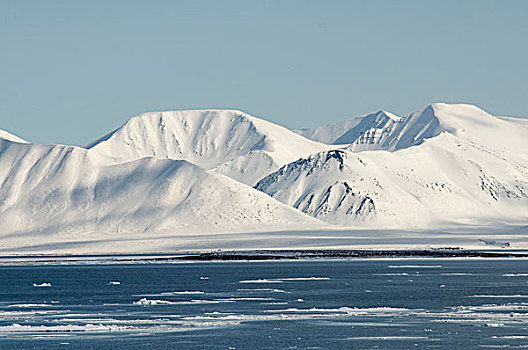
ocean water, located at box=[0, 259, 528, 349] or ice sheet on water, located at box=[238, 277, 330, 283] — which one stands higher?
ocean water, located at box=[0, 259, 528, 349]

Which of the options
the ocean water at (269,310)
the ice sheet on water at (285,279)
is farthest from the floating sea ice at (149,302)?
the ice sheet on water at (285,279)

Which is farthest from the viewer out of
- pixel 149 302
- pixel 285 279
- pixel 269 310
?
pixel 285 279

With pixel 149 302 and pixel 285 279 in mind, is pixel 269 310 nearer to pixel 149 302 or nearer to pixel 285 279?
pixel 149 302

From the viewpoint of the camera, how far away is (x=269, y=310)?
88.0 m

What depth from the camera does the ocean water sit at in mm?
69875

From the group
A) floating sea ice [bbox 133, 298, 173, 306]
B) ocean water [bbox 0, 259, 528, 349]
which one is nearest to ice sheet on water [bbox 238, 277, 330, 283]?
ocean water [bbox 0, 259, 528, 349]

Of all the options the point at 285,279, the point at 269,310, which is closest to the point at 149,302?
the point at 269,310

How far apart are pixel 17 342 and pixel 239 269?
92653 mm

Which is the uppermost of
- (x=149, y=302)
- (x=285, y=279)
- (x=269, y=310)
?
(x=269, y=310)

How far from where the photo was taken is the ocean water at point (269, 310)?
2751 inches

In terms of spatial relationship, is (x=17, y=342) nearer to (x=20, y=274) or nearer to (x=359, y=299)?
(x=359, y=299)

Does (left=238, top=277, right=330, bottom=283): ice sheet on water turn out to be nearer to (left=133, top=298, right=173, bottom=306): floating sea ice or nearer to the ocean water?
the ocean water

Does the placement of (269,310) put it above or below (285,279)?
above

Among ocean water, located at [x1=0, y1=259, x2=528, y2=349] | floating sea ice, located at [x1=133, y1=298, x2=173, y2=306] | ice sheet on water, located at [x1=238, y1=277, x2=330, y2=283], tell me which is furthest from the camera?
ice sheet on water, located at [x1=238, y1=277, x2=330, y2=283]
